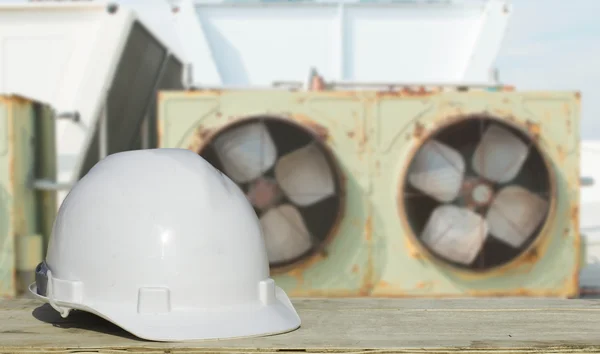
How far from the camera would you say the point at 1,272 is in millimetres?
4902

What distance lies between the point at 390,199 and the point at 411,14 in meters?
4.10

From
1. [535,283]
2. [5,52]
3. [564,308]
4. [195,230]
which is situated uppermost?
[5,52]

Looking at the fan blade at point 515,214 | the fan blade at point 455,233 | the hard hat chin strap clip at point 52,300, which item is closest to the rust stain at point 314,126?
the fan blade at point 455,233

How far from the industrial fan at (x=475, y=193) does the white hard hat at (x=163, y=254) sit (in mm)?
2994

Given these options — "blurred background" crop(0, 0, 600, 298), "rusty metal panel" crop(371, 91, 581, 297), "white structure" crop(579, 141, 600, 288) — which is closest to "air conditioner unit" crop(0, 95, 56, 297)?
"blurred background" crop(0, 0, 600, 298)

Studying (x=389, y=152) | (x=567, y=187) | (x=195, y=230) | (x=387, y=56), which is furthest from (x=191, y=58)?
(x=195, y=230)

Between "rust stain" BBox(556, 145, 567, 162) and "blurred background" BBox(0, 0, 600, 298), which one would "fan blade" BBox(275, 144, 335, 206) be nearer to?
"blurred background" BBox(0, 0, 600, 298)

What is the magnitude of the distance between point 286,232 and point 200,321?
118 inches

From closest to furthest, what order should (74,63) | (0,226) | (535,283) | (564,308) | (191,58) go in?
(564,308)
(0,226)
(535,283)
(74,63)
(191,58)

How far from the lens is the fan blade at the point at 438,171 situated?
5035 millimetres

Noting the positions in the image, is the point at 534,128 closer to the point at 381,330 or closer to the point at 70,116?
the point at 381,330

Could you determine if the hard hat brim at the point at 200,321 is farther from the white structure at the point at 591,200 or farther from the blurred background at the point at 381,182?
the white structure at the point at 591,200

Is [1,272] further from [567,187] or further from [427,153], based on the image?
[567,187]

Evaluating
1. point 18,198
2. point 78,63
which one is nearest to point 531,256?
point 18,198
